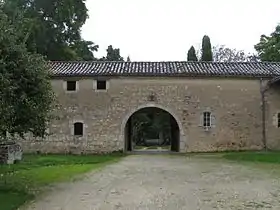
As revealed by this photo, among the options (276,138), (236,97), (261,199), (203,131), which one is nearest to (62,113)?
(203,131)

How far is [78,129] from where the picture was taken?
97.3ft

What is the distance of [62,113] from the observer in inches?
1169

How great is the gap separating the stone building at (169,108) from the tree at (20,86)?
1651 cm

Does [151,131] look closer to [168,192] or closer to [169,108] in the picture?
[169,108]

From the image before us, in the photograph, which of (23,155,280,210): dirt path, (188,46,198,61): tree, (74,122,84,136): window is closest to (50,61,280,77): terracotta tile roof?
(74,122,84,136): window

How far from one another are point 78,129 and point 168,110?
18.3ft

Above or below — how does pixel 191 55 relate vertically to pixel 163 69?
A: above

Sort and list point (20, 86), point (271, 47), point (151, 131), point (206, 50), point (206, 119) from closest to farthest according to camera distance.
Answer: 1. point (20, 86)
2. point (206, 119)
3. point (271, 47)
4. point (206, 50)
5. point (151, 131)

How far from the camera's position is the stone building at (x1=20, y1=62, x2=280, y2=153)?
2941 cm

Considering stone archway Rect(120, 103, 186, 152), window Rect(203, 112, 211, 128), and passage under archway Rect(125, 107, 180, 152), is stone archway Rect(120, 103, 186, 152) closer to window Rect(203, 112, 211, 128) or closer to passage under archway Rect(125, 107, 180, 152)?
window Rect(203, 112, 211, 128)

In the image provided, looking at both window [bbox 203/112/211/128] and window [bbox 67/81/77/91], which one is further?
window [bbox 67/81/77/91]

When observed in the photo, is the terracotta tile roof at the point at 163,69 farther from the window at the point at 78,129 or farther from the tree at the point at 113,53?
the tree at the point at 113,53

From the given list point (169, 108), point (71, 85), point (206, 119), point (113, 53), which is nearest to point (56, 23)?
point (71, 85)

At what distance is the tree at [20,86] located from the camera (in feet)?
36.1
